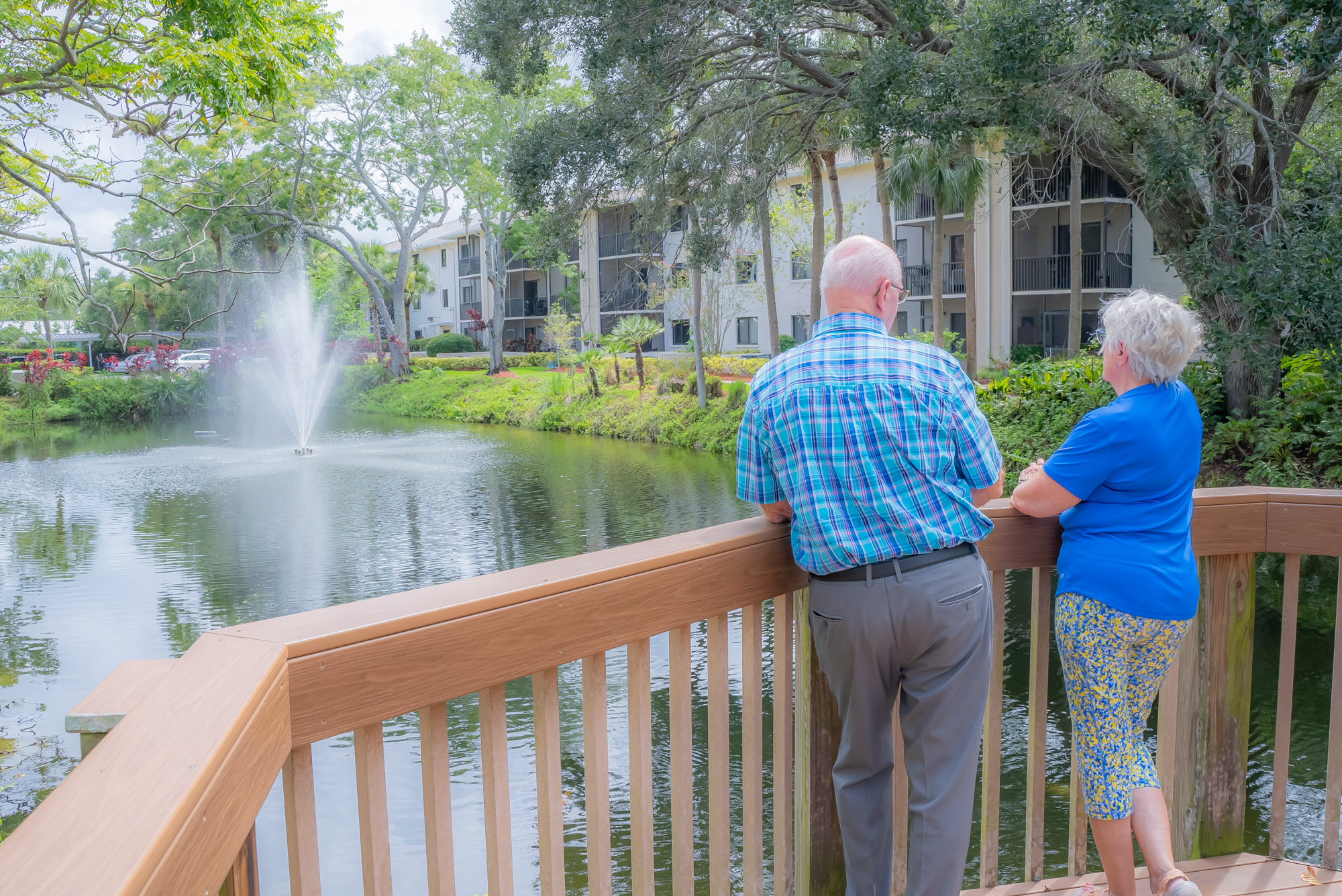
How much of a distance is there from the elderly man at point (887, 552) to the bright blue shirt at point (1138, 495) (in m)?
0.26

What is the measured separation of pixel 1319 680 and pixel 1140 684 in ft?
19.2

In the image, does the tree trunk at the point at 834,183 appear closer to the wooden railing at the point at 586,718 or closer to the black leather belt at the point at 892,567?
the wooden railing at the point at 586,718

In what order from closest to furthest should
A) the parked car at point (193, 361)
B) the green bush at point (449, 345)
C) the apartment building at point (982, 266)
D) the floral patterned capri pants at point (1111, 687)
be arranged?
the floral patterned capri pants at point (1111, 687) < the apartment building at point (982, 266) < the parked car at point (193, 361) < the green bush at point (449, 345)

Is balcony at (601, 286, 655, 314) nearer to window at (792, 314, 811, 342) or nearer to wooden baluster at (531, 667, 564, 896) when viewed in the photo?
window at (792, 314, 811, 342)

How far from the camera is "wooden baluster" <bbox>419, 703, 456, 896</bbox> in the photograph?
4.72 feet

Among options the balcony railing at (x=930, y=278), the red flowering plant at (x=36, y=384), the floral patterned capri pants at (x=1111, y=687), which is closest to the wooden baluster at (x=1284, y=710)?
the floral patterned capri pants at (x=1111, y=687)

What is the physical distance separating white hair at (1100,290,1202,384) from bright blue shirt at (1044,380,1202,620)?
0.15 feet

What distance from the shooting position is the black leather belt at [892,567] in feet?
6.39

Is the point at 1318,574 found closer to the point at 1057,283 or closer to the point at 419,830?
the point at 419,830

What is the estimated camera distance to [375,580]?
32.6 feet

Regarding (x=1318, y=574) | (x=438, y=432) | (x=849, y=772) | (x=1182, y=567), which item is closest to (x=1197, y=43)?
(x=1318, y=574)

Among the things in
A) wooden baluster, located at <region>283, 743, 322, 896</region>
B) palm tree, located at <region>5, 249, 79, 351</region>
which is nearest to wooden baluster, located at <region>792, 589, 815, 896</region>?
wooden baluster, located at <region>283, 743, 322, 896</region>

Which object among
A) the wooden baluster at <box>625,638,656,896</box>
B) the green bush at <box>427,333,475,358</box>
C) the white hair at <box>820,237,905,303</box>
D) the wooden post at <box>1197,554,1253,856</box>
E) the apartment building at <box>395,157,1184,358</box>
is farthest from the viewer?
the green bush at <box>427,333,475,358</box>

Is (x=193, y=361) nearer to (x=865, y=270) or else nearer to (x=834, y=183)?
(x=834, y=183)
